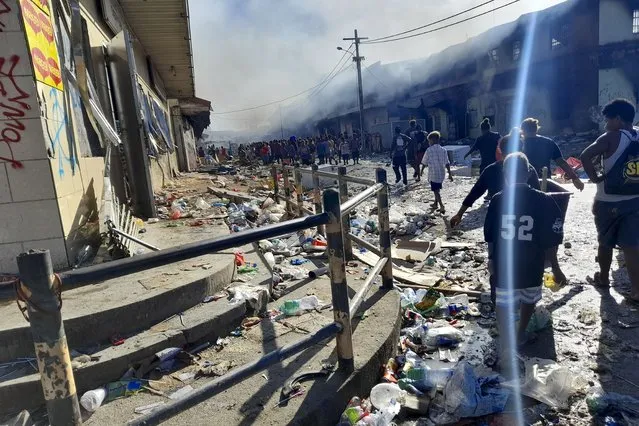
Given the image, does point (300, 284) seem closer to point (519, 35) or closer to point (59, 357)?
point (59, 357)

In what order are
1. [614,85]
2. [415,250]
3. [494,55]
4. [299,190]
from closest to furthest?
1. [415,250]
2. [299,190]
3. [614,85]
4. [494,55]

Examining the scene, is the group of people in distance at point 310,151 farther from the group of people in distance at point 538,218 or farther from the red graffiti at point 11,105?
the red graffiti at point 11,105

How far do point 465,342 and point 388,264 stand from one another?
0.84 meters

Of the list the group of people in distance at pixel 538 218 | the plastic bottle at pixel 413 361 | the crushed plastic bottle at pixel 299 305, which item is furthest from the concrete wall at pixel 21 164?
the group of people in distance at pixel 538 218

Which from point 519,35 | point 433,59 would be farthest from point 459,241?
point 433,59

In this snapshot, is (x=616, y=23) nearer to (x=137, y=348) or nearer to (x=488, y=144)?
(x=488, y=144)

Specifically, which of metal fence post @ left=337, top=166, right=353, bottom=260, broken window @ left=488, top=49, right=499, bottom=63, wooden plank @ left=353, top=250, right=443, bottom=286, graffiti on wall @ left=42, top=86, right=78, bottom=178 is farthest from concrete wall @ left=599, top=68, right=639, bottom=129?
graffiti on wall @ left=42, top=86, right=78, bottom=178

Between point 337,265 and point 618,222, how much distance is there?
Answer: 3.04m

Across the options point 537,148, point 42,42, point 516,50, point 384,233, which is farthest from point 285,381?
→ point 516,50

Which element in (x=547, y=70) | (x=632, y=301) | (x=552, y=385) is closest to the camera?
(x=552, y=385)

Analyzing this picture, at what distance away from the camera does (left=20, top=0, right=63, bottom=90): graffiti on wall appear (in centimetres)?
319

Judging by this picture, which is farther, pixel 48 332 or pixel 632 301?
pixel 632 301

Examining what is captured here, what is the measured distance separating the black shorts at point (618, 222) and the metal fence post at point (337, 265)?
291 centimetres

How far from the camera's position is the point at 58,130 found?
3.60 metres
